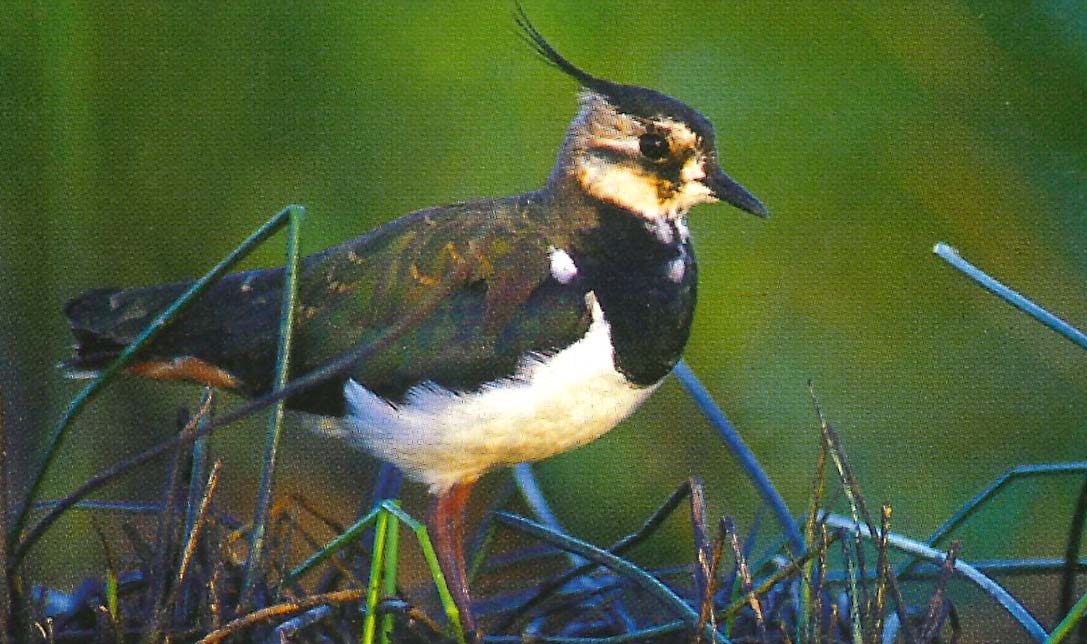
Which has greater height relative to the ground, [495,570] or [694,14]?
[694,14]

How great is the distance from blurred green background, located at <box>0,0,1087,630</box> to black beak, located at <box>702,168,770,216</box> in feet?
0.78

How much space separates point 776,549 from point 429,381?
0.43 m

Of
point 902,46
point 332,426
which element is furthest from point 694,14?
point 332,426

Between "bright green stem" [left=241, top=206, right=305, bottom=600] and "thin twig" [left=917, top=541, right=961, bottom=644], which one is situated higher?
"bright green stem" [left=241, top=206, right=305, bottom=600]

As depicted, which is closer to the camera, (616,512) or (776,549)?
(776,549)

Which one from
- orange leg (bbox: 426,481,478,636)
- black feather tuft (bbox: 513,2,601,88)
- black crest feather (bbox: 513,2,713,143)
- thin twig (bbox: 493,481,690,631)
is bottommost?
orange leg (bbox: 426,481,478,636)

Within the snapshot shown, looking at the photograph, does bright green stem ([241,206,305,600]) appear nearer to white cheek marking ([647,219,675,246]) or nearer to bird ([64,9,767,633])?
bird ([64,9,767,633])

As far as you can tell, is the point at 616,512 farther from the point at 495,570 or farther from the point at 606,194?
the point at 606,194

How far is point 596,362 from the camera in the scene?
4.81ft

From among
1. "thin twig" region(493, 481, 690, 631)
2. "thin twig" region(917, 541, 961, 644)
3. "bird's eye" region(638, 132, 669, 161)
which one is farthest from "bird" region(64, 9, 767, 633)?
"thin twig" region(917, 541, 961, 644)

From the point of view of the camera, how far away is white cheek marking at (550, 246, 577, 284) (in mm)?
1493

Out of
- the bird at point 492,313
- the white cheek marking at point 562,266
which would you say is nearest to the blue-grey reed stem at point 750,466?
the bird at point 492,313

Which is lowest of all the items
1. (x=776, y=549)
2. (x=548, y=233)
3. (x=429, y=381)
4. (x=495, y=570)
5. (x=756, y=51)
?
(x=495, y=570)

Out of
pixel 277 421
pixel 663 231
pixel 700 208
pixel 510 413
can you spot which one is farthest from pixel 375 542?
pixel 700 208
